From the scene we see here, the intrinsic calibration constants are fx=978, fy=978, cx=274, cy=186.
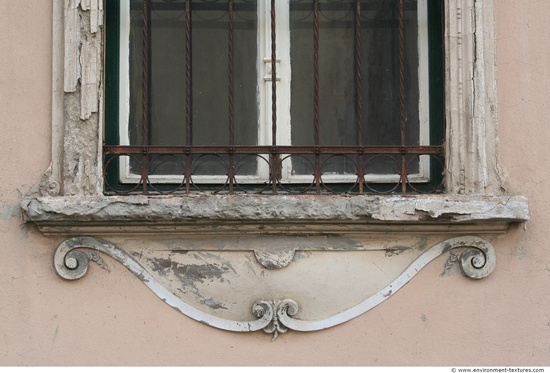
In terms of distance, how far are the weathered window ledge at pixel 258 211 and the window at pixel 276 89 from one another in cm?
24

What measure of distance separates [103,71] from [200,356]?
4.68 feet

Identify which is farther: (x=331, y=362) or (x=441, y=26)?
(x=441, y=26)

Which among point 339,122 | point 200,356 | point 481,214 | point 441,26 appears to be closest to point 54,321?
point 200,356

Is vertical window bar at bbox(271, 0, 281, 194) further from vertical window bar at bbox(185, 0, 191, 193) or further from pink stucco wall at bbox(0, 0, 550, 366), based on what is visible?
pink stucco wall at bbox(0, 0, 550, 366)

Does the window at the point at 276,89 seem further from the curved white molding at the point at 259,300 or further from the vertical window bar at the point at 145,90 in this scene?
the curved white molding at the point at 259,300

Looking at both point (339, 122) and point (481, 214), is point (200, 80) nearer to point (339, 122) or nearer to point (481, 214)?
point (339, 122)

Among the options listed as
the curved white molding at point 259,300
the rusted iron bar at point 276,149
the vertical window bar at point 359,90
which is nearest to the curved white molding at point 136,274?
the curved white molding at point 259,300

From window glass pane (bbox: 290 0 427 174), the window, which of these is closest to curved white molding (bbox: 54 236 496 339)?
the window

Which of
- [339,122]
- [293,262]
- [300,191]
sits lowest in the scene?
[293,262]

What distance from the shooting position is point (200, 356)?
4.44 meters

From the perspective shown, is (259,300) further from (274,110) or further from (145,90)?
(145,90)

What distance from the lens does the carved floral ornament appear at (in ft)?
14.5

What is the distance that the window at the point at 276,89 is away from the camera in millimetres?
4688

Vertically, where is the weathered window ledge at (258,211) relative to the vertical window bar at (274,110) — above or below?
below
